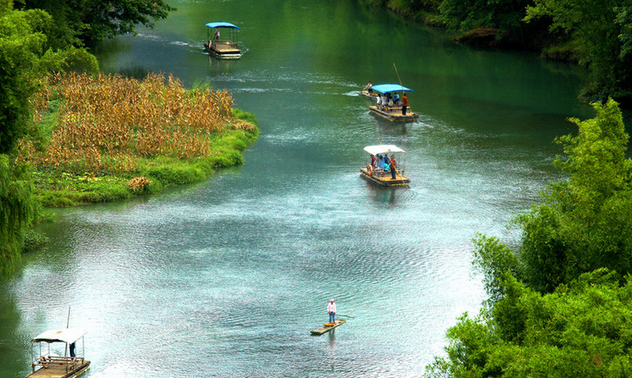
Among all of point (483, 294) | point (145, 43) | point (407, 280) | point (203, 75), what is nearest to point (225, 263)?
point (407, 280)

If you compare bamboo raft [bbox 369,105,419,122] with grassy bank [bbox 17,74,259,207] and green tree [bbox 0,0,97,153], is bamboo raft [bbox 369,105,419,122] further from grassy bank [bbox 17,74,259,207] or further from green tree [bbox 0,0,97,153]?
green tree [bbox 0,0,97,153]

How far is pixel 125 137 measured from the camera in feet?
153

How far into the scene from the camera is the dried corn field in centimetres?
4426

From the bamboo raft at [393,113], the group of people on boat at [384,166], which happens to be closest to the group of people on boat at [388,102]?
the bamboo raft at [393,113]

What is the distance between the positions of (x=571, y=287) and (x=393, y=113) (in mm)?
40516

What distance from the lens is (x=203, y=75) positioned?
71438 mm

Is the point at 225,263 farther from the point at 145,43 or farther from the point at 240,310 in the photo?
the point at 145,43

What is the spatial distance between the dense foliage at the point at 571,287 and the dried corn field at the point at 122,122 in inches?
1024

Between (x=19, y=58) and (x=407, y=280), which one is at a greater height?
(x=19, y=58)

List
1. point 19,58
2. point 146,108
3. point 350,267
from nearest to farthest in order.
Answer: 1. point 19,58
2. point 350,267
3. point 146,108

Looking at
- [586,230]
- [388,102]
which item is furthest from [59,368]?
[388,102]

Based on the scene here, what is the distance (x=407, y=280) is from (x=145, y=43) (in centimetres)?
5997

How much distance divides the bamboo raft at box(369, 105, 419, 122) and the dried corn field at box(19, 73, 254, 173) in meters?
11.0

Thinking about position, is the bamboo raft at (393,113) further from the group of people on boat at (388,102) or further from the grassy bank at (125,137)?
the grassy bank at (125,137)
